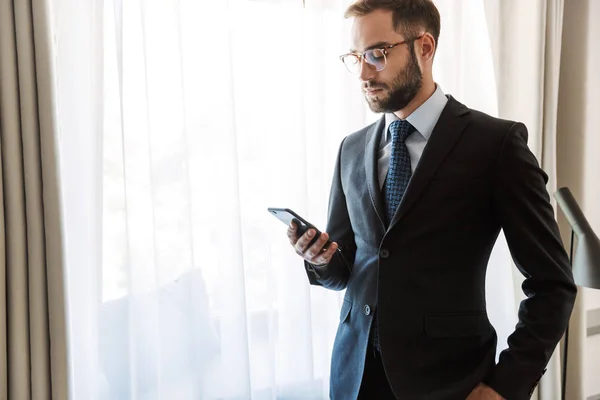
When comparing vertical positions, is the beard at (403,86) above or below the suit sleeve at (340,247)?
above

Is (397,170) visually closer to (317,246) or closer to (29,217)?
(317,246)

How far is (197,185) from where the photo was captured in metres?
1.51

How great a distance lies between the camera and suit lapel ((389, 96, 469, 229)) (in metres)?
1.06

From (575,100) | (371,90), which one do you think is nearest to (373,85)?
(371,90)

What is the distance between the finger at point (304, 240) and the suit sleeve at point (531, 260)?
416 mm

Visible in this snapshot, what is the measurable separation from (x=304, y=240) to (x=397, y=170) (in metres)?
0.28

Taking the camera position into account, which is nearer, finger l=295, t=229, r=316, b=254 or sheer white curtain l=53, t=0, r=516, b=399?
finger l=295, t=229, r=316, b=254

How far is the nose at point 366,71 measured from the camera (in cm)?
115

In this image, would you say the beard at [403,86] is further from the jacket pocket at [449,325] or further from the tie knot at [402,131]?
the jacket pocket at [449,325]

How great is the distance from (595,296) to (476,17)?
1591 mm

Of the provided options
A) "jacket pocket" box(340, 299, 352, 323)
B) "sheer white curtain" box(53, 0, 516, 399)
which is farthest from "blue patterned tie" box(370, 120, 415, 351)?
"sheer white curtain" box(53, 0, 516, 399)

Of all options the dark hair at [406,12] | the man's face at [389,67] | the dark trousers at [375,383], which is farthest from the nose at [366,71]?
the dark trousers at [375,383]

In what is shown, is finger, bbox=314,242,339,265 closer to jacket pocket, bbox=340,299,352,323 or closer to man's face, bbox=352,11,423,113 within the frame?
jacket pocket, bbox=340,299,352,323

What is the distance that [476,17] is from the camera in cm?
195
